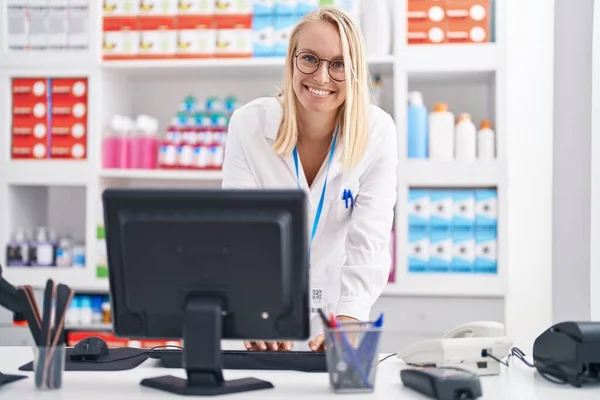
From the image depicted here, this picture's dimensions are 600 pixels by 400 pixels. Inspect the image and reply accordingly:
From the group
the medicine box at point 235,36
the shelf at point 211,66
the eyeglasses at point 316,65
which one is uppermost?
the medicine box at point 235,36

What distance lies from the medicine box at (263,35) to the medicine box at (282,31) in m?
0.02

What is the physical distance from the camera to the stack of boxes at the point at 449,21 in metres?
3.13

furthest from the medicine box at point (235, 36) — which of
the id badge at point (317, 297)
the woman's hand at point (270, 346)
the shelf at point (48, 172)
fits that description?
the woman's hand at point (270, 346)

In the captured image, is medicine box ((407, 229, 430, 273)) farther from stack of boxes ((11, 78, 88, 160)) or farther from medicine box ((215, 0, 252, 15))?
stack of boxes ((11, 78, 88, 160))

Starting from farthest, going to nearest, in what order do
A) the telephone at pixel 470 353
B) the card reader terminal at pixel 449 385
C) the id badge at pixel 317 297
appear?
the id badge at pixel 317 297 → the telephone at pixel 470 353 → the card reader terminal at pixel 449 385

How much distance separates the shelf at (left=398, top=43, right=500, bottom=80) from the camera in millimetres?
3104

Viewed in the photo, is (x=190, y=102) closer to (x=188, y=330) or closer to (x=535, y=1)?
(x=535, y=1)

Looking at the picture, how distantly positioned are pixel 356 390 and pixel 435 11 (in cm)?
220

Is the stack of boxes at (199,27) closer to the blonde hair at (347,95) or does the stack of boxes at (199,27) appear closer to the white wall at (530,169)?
the white wall at (530,169)

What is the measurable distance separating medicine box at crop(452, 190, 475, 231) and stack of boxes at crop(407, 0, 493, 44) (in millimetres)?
672

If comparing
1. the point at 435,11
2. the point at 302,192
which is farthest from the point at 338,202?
the point at 435,11

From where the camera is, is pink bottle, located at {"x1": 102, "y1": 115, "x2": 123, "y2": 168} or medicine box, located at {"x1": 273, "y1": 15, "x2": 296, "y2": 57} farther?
pink bottle, located at {"x1": 102, "y1": 115, "x2": 123, "y2": 168}

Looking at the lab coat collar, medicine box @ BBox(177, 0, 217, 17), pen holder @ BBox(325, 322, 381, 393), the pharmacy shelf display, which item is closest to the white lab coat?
the lab coat collar

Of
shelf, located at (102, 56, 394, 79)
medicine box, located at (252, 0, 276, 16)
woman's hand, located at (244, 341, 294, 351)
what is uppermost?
medicine box, located at (252, 0, 276, 16)
